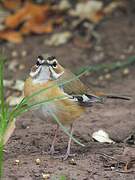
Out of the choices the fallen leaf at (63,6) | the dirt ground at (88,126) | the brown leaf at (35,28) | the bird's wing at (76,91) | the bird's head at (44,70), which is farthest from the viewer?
the fallen leaf at (63,6)

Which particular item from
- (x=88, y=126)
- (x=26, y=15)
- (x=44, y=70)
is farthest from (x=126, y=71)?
(x=44, y=70)

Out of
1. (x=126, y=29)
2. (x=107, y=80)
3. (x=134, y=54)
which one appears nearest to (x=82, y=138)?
(x=107, y=80)

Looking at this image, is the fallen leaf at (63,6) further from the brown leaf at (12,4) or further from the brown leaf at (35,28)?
the brown leaf at (12,4)

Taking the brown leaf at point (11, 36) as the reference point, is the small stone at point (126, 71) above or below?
below

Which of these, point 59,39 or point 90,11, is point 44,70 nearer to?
point 59,39

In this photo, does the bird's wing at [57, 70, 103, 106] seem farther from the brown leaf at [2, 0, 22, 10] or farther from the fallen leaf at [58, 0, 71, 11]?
the brown leaf at [2, 0, 22, 10]

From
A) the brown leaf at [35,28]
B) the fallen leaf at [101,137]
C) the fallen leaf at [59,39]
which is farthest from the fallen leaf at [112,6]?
the fallen leaf at [101,137]

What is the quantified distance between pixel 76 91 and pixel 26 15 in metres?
4.40

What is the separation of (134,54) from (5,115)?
15.7 feet

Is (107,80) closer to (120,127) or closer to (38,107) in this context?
(120,127)

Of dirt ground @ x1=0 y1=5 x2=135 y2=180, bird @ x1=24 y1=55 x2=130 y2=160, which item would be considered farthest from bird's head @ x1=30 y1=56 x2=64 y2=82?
dirt ground @ x1=0 y1=5 x2=135 y2=180

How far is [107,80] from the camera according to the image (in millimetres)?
8914

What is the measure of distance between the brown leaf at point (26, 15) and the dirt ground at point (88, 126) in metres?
0.32

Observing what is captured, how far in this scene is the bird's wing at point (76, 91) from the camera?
5984mm
